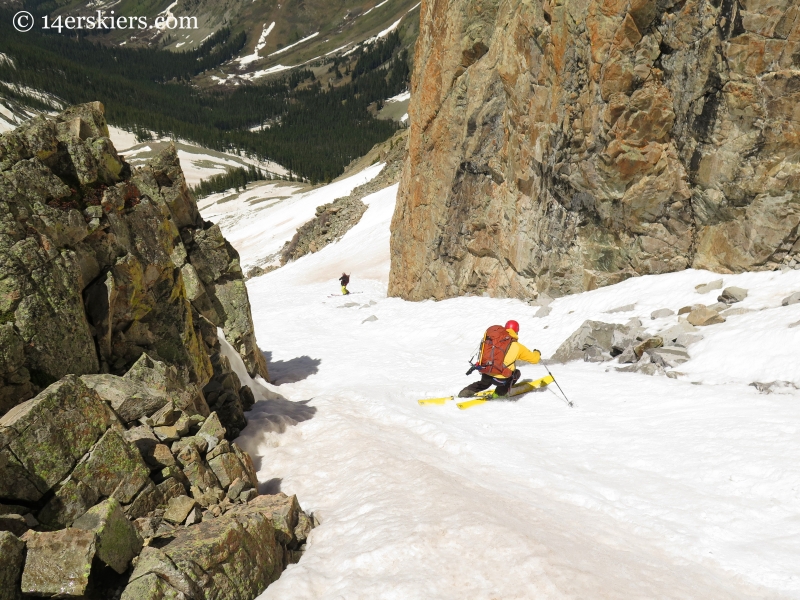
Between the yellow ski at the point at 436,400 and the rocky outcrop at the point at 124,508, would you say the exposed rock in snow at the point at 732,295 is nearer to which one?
the yellow ski at the point at 436,400

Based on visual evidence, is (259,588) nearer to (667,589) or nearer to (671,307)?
(667,589)

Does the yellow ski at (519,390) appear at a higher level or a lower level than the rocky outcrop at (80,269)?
lower

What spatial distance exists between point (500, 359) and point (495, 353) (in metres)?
0.19

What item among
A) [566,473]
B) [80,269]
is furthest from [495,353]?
[80,269]

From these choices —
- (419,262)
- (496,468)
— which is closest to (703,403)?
(496,468)

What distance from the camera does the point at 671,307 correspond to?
13922mm

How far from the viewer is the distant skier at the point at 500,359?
11.7 m

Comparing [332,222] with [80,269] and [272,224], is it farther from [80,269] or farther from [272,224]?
[80,269]

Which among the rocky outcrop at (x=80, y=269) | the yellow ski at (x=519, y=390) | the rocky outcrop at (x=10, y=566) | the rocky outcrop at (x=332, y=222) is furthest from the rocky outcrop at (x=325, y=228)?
the rocky outcrop at (x=10, y=566)

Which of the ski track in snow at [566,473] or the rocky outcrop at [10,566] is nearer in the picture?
the rocky outcrop at [10,566]

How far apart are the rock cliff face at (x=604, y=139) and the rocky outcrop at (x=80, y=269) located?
1378 cm

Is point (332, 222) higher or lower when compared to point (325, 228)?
higher

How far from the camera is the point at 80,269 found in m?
8.15

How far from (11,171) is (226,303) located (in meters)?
7.98
